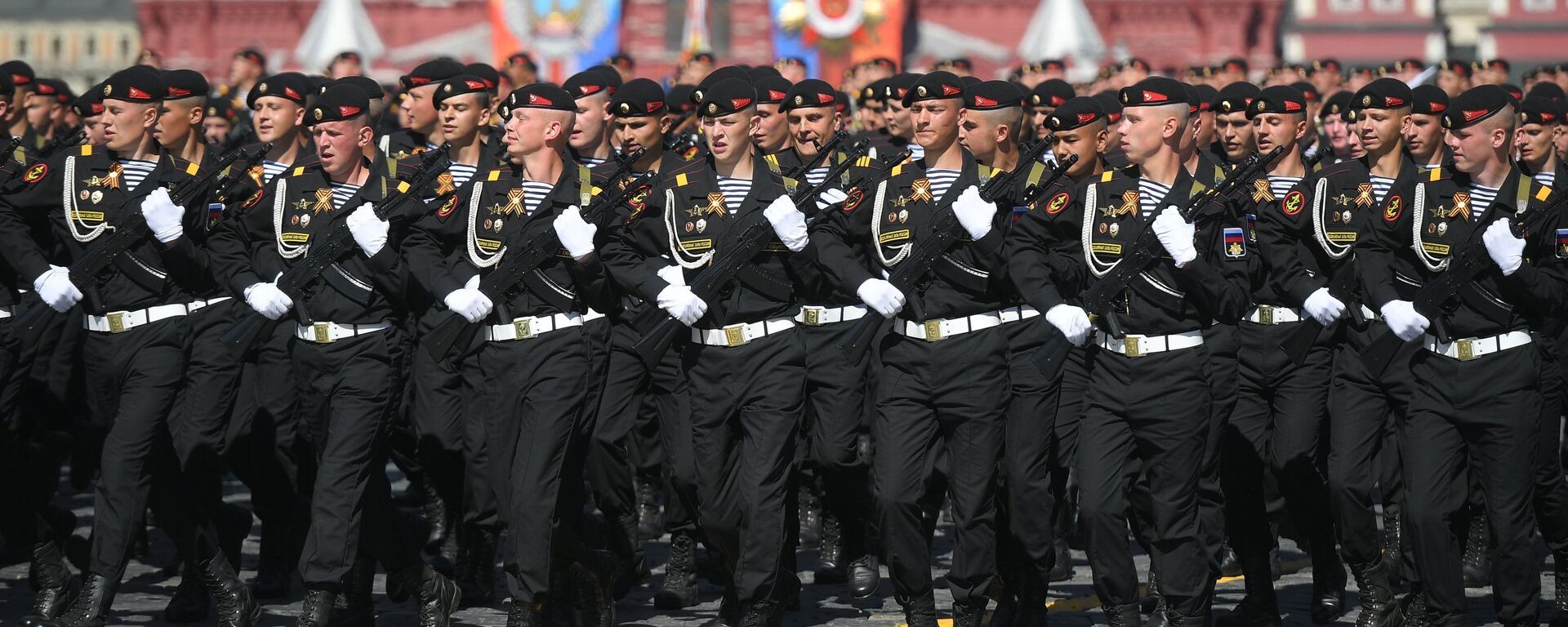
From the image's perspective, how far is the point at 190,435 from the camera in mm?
8305

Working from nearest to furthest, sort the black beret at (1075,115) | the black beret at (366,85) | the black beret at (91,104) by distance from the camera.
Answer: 1. the black beret at (1075,115)
2. the black beret at (366,85)
3. the black beret at (91,104)

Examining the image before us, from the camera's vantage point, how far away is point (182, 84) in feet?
29.1

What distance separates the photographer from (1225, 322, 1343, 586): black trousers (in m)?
8.36

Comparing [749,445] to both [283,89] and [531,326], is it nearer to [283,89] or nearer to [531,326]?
[531,326]

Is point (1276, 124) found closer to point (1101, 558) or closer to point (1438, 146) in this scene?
point (1438, 146)

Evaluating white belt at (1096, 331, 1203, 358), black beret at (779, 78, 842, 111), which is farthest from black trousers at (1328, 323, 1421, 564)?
black beret at (779, 78, 842, 111)

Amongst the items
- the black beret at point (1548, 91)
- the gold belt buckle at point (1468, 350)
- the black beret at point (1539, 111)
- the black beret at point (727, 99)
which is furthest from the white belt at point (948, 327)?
the black beret at point (1548, 91)

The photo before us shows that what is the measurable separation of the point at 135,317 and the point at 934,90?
3.10 metres

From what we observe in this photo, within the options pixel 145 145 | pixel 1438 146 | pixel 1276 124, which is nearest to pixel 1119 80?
pixel 1276 124

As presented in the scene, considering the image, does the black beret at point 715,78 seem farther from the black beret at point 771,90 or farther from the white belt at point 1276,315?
the white belt at point 1276,315

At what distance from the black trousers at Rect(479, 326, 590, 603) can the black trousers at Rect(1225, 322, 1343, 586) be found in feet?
8.20

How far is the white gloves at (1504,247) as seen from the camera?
7414 mm

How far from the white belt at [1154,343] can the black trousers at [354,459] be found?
8.54 ft

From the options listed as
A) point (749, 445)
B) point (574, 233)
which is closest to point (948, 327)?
point (749, 445)
